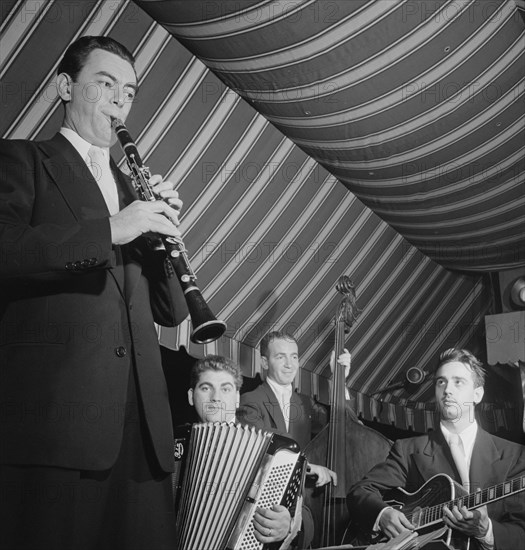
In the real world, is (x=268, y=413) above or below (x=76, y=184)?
above

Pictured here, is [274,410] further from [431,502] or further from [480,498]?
[480,498]

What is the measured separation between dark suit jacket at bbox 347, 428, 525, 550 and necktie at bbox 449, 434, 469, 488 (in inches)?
0.7

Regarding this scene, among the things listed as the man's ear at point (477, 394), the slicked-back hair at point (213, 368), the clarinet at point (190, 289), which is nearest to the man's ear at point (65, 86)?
the clarinet at point (190, 289)

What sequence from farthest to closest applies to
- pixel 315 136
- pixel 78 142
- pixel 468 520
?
pixel 315 136, pixel 468 520, pixel 78 142

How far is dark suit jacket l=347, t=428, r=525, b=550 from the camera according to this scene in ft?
8.59

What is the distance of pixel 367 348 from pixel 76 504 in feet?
13.5

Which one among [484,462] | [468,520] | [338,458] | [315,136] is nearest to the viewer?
[468,520]

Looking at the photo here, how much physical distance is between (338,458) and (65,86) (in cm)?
250

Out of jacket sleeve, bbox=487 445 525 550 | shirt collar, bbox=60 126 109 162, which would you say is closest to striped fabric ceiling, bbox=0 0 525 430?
shirt collar, bbox=60 126 109 162

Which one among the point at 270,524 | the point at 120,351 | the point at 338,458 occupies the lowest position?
the point at 270,524

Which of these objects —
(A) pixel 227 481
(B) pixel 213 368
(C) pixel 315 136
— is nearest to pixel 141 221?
(A) pixel 227 481

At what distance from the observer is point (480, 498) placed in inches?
97.8

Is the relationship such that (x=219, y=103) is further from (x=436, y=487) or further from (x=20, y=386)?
(x=20, y=386)

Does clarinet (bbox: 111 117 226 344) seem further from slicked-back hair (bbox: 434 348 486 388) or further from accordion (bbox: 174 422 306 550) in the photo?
slicked-back hair (bbox: 434 348 486 388)
